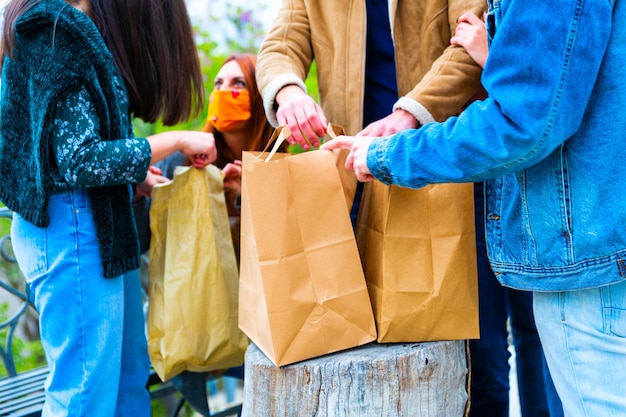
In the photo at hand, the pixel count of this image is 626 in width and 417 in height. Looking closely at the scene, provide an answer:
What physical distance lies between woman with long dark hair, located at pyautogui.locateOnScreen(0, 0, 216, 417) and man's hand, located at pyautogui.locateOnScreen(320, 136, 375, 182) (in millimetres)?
683

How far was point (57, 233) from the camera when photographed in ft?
5.72

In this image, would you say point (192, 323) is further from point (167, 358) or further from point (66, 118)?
point (66, 118)

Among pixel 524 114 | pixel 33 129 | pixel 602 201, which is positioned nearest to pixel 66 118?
pixel 33 129

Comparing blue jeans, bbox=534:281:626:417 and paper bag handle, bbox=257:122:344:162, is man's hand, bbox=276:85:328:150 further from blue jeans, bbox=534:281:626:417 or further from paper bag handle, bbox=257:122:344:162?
blue jeans, bbox=534:281:626:417

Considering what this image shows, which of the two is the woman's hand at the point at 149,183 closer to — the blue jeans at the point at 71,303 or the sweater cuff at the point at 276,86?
the blue jeans at the point at 71,303

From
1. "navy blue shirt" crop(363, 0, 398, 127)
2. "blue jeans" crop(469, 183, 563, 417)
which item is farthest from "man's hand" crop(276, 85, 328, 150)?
"blue jeans" crop(469, 183, 563, 417)

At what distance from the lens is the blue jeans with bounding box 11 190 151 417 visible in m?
1.74

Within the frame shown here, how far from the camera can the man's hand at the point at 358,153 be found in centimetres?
128

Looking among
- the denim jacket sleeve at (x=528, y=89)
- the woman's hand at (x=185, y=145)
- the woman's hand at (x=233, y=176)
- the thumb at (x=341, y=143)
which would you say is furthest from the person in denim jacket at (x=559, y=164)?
the woman's hand at (x=233, y=176)

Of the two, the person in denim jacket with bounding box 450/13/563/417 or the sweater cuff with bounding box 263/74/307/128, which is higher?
the sweater cuff with bounding box 263/74/307/128

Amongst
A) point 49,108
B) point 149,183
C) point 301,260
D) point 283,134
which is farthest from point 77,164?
point 301,260

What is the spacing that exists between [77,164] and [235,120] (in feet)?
2.52

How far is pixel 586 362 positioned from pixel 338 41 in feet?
3.44

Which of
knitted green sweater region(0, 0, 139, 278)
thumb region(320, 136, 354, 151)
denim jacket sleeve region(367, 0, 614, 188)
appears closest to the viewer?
denim jacket sleeve region(367, 0, 614, 188)
